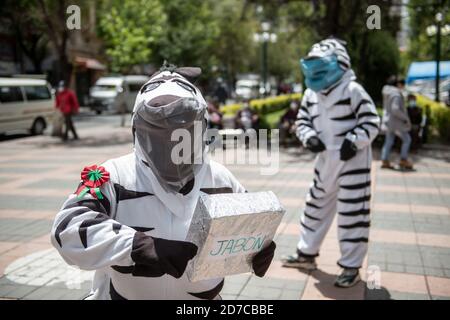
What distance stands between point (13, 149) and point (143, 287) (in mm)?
12265

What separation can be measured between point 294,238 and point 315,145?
1579 mm

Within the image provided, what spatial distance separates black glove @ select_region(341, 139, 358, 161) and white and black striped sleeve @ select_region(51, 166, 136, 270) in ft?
8.47

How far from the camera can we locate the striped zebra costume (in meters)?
3.96

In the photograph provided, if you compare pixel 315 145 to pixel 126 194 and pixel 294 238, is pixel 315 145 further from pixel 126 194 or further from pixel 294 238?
pixel 126 194

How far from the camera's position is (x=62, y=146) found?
13219 mm

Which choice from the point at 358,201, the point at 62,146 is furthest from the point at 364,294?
the point at 62,146

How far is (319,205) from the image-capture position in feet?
13.9

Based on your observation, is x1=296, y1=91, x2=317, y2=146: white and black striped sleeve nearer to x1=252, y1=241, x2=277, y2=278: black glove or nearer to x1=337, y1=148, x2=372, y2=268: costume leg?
x1=337, y1=148, x2=372, y2=268: costume leg

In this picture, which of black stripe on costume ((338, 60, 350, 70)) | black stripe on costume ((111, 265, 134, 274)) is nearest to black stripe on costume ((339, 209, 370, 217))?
black stripe on costume ((338, 60, 350, 70))

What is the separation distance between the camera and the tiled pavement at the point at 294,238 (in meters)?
3.96

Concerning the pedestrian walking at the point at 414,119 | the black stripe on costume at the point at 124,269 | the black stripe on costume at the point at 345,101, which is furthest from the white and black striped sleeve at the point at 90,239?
the pedestrian walking at the point at 414,119

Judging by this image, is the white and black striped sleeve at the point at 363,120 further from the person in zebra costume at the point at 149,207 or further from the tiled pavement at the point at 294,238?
the person in zebra costume at the point at 149,207
